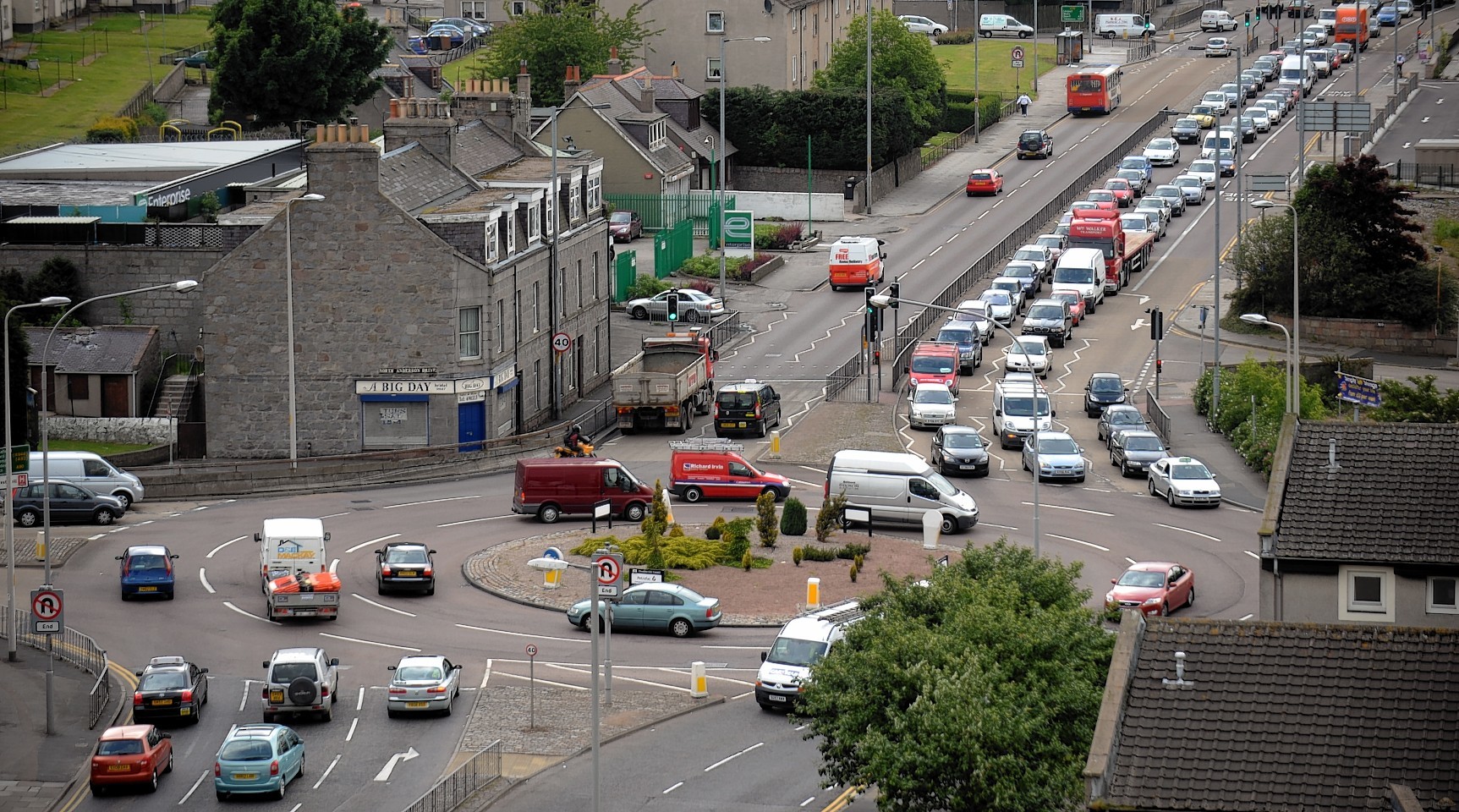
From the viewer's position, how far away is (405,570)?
50156mm

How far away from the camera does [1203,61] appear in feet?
464

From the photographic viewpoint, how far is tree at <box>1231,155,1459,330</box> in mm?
79688

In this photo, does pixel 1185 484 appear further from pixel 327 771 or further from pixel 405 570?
pixel 327 771

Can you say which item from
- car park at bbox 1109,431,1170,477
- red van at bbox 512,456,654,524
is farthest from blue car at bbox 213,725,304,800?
car park at bbox 1109,431,1170,477

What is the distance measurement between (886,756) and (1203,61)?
11755 cm

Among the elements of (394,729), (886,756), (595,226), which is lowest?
(394,729)

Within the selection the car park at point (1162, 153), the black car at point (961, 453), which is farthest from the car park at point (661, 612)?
the car park at point (1162, 153)

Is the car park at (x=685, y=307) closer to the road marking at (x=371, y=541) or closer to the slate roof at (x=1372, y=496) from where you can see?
the road marking at (x=371, y=541)

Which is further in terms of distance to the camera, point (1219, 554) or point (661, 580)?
point (1219, 554)

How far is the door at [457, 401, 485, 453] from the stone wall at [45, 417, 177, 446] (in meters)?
9.89

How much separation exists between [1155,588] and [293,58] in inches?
2597

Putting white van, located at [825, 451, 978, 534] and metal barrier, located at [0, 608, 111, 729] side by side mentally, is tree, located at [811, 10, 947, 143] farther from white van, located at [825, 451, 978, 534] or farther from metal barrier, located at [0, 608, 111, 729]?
metal barrier, located at [0, 608, 111, 729]

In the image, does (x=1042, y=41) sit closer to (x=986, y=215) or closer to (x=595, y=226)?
(x=986, y=215)

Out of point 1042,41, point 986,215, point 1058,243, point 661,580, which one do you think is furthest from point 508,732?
point 1042,41
